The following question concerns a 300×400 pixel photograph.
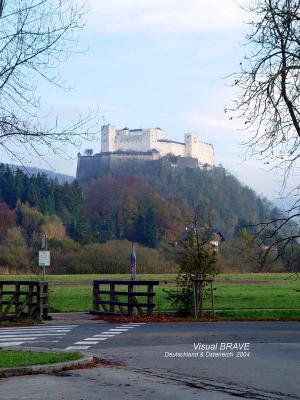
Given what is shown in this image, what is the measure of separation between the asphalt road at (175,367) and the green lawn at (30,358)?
765 millimetres

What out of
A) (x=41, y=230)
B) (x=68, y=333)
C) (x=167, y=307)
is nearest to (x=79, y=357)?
(x=68, y=333)

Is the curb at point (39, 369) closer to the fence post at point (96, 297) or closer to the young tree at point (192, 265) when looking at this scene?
the young tree at point (192, 265)

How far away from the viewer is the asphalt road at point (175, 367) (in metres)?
11.2

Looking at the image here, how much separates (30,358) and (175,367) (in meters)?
2.72

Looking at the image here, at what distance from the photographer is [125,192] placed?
15200cm

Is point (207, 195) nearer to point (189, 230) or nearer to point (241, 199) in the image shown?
point (241, 199)

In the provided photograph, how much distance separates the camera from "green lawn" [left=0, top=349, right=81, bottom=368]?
1374 cm

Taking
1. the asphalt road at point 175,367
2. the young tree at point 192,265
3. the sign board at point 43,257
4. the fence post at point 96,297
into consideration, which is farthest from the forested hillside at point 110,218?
the asphalt road at point 175,367

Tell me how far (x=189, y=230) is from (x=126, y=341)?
406 inches

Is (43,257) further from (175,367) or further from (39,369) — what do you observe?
(39,369)

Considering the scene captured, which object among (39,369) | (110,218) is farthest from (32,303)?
(110,218)

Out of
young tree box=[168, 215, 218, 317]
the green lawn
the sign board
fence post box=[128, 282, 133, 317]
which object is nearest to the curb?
the green lawn

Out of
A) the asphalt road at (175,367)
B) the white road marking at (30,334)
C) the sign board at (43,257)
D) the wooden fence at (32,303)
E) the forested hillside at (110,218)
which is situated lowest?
the asphalt road at (175,367)

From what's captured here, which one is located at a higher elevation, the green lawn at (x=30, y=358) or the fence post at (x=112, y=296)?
the fence post at (x=112, y=296)
